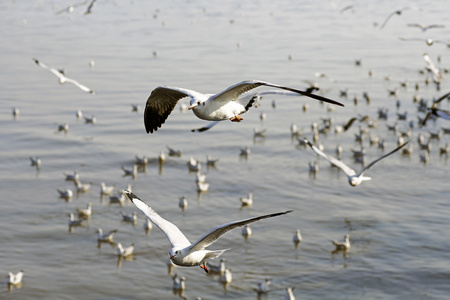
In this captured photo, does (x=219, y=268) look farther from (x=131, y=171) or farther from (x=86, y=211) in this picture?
(x=131, y=171)

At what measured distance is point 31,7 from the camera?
338 ft

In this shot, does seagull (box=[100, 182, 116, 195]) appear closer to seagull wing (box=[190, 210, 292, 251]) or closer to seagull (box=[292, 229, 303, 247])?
seagull (box=[292, 229, 303, 247])

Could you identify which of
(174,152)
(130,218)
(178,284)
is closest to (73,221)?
(130,218)

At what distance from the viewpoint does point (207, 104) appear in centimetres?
1091

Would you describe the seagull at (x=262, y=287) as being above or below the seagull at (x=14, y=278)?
below

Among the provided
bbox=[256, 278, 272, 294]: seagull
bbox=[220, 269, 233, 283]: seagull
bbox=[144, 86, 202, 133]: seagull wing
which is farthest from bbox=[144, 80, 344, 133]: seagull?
bbox=[220, 269, 233, 283]: seagull

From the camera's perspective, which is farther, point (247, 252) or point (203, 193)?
point (203, 193)

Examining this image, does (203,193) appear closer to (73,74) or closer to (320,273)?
(320,273)

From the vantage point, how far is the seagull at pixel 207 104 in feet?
35.3

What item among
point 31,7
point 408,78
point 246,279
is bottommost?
point 246,279

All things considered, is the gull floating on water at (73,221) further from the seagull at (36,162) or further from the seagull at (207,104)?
the seagull at (207,104)

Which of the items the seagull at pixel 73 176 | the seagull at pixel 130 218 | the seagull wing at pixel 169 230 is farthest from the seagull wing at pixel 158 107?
the seagull at pixel 73 176

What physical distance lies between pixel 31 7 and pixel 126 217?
257 ft

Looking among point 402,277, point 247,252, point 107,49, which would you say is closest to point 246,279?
point 247,252
